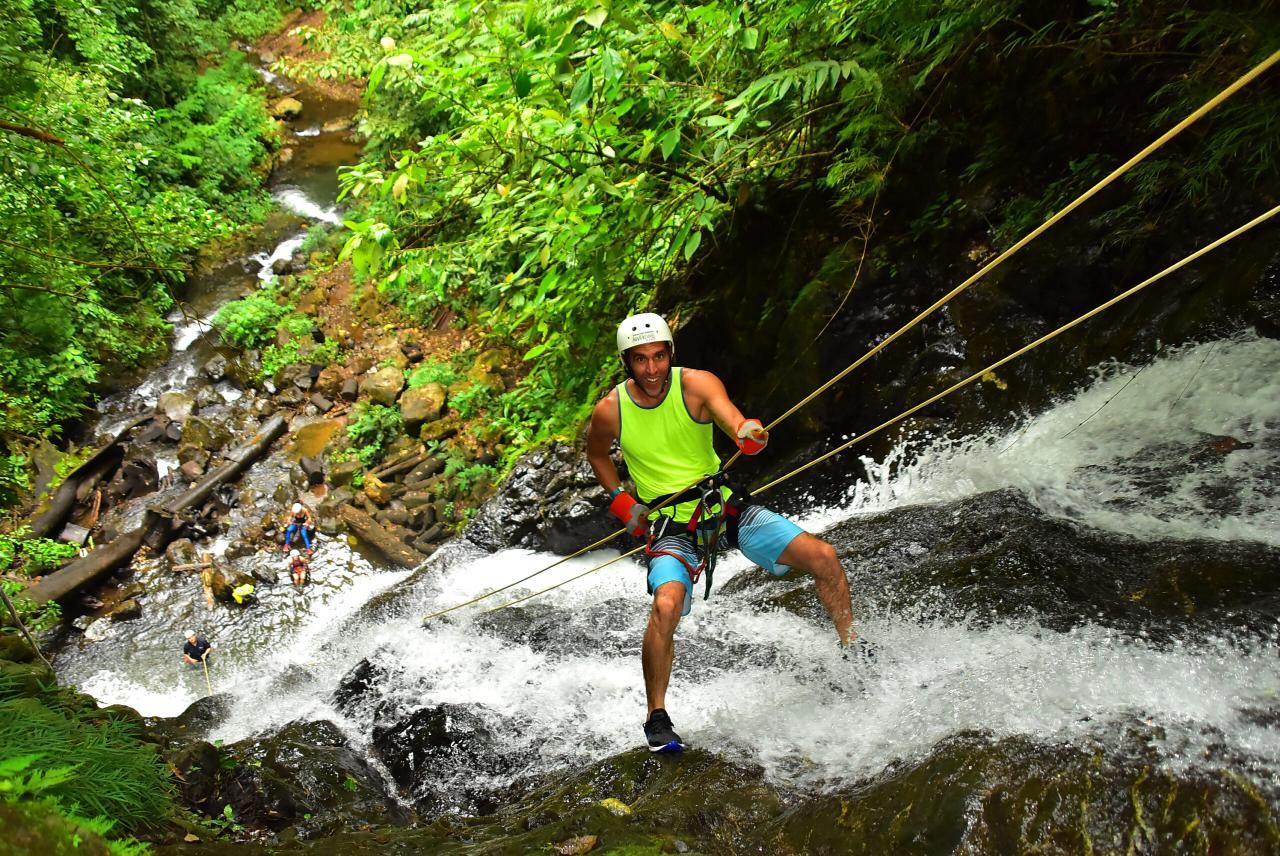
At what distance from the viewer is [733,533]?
12.6ft

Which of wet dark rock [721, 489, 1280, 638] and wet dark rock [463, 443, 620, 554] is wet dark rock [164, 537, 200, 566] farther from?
wet dark rock [721, 489, 1280, 638]

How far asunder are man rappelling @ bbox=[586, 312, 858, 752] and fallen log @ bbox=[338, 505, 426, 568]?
585cm

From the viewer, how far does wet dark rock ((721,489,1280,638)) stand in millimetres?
3008

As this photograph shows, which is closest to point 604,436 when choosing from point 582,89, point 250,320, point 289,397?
point 582,89

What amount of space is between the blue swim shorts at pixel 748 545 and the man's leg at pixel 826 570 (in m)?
0.05

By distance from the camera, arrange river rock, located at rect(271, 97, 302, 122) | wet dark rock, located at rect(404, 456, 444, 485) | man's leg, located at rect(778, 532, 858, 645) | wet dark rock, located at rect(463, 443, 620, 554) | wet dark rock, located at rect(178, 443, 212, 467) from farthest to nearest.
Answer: river rock, located at rect(271, 97, 302, 122) → wet dark rock, located at rect(178, 443, 212, 467) → wet dark rock, located at rect(404, 456, 444, 485) → wet dark rock, located at rect(463, 443, 620, 554) → man's leg, located at rect(778, 532, 858, 645)

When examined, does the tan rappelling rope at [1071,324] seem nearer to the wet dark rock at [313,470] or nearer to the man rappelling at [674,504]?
the man rappelling at [674,504]

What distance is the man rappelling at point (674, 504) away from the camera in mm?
3590

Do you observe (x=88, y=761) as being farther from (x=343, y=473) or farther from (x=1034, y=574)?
(x=343, y=473)

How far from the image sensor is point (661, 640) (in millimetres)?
3562

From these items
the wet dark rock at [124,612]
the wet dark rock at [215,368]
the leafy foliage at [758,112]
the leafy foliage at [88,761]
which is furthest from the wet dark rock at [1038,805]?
the wet dark rock at [215,368]

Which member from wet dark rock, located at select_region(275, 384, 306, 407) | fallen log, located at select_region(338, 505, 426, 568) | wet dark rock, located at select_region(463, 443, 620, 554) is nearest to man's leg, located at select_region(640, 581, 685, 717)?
wet dark rock, located at select_region(463, 443, 620, 554)

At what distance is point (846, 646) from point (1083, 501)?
163cm

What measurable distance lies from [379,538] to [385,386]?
326cm
